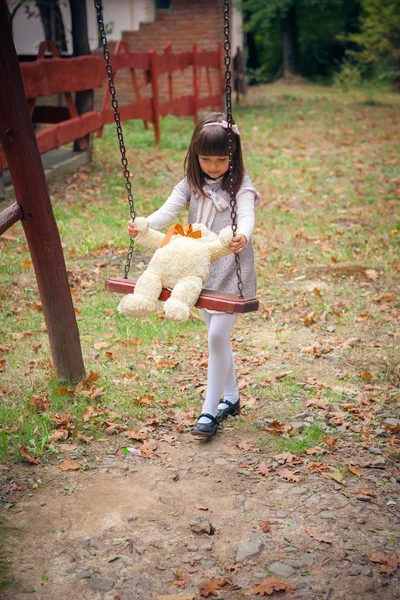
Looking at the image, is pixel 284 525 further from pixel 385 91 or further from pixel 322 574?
pixel 385 91

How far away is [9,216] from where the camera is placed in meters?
3.94

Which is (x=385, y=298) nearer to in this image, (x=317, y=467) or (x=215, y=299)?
(x=317, y=467)

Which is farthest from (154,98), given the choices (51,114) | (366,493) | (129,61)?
(366,493)

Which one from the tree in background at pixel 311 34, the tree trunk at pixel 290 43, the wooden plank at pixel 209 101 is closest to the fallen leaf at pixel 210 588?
the wooden plank at pixel 209 101

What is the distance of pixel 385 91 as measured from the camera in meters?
24.4

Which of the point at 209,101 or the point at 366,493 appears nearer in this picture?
the point at 366,493

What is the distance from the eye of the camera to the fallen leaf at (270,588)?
2.74 metres

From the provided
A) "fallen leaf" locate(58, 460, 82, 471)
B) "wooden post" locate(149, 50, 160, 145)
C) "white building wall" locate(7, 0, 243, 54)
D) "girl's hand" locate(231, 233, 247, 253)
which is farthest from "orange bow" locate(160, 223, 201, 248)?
"white building wall" locate(7, 0, 243, 54)

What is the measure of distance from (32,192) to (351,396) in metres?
2.41

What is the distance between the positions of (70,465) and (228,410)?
1055 millimetres

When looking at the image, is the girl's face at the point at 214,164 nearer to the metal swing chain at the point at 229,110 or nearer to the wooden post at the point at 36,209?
the metal swing chain at the point at 229,110

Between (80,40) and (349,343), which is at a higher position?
(80,40)

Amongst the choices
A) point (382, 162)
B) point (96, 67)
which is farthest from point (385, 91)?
point (96, 67)

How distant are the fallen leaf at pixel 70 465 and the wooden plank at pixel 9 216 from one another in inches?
52.3
